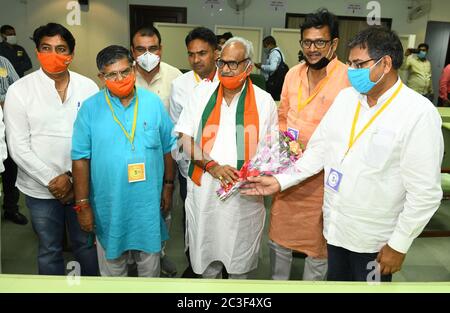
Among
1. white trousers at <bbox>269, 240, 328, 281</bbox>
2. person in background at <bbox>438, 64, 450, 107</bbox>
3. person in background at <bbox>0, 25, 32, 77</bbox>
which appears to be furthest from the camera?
person in background at <bbox>438, 64, 450, 107</bbox>

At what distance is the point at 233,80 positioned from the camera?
1961 mm

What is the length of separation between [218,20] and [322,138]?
7064 mm

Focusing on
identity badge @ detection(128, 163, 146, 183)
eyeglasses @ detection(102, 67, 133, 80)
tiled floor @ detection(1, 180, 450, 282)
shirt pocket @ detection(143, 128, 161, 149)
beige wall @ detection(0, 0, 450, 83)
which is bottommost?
tiled floor @ detection(1, 180, 450, 282)

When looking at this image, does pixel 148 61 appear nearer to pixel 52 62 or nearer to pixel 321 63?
pixel 52 62

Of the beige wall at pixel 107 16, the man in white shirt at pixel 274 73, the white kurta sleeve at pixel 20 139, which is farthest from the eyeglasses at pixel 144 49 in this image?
the beige wall at pixel 107 16

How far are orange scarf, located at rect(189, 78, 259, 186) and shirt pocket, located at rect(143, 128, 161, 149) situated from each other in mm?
216

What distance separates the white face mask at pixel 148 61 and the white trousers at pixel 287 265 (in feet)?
4.71

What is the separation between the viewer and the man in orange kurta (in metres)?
2.08

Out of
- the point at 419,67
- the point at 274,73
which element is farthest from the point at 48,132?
the point at 419,67

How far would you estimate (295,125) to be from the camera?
2.15m

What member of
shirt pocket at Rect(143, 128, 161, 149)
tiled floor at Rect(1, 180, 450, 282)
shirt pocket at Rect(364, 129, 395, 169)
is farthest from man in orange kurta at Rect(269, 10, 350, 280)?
shirt pocket at Rect(143, 128, 161, 149)

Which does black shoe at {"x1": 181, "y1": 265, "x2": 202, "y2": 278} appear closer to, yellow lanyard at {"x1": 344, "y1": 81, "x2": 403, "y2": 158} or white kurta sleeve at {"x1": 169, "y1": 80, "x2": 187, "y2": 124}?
white kurta sleeve at {"x1": 169, "y1": 80, "x2": 187, "y2": 124}

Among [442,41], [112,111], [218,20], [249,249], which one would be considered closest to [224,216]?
[249,249]
